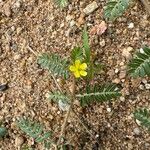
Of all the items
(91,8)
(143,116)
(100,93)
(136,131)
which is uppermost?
(91,8)

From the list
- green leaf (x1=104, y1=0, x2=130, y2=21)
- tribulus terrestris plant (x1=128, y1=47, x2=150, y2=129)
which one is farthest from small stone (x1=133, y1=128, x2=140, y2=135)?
green leaf (x1=104, y1=0, x2=130, y2=21)

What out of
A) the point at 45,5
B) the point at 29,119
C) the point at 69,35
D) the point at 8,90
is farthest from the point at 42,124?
the point at 45,5

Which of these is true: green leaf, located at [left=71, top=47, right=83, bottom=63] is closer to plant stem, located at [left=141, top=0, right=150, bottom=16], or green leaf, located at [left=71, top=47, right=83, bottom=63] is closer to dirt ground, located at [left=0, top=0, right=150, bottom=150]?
dirt ground, located at [left=0, top=0, right=150, bottom=150]

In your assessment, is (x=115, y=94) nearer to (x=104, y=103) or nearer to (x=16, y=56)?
(x=104, y=103)

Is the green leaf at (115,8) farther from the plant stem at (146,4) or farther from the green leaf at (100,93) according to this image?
the green leaf at (100,93)

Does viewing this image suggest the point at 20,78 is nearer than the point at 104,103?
No

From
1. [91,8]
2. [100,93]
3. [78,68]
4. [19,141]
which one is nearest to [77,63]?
[78,68]

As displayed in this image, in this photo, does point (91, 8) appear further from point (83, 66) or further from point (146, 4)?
point (83, 66)
